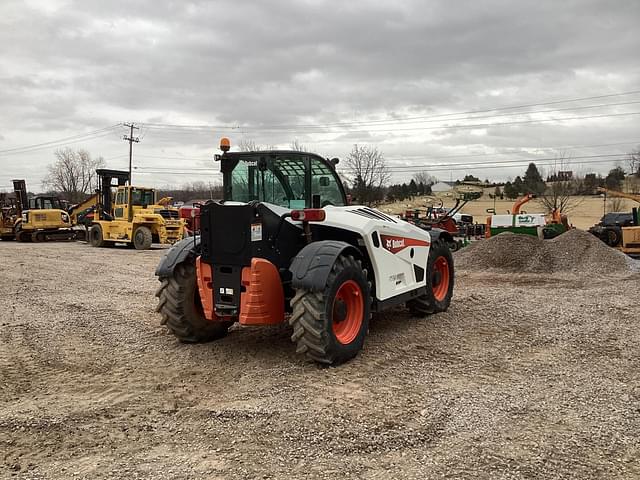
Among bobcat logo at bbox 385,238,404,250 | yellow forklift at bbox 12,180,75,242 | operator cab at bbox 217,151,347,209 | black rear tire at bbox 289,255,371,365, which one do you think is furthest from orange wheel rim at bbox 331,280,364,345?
yellow forklift at bbox 12,180,75,242

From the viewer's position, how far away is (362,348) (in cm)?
605

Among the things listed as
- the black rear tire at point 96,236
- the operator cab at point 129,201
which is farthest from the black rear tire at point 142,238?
the black rear tire at point 96,236

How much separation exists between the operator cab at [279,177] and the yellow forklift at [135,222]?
1548cm

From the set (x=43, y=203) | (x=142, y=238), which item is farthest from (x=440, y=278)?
(x=43, y=203)

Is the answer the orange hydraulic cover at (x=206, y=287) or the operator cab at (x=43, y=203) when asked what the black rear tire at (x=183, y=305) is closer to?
the orange hydraulic cover at (x=206, y=287)

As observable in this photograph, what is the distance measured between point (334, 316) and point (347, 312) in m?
0.32

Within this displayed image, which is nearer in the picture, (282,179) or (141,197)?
(282,179)

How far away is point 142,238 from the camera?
69.1 feet

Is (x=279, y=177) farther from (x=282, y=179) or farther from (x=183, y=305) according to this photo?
(x=183, y=305)

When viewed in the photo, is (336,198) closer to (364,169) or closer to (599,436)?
(599,436)

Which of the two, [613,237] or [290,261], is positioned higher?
[290,261]

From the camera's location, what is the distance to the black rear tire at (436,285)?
7.70 m

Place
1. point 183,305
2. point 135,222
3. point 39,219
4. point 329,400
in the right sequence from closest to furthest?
point 329,400
point 183,305
point 135,222
point 39,219

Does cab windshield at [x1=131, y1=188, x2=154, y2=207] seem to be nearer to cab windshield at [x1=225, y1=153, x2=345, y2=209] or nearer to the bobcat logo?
cab windshield at [x1=225, y1=153, x2=345, y2=209]
